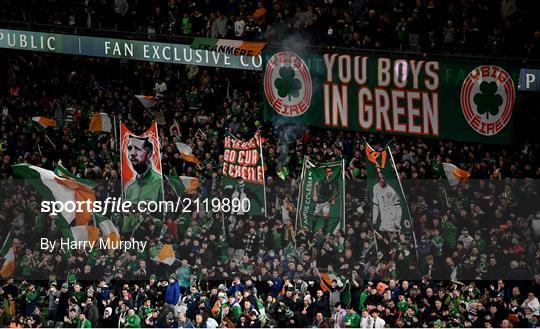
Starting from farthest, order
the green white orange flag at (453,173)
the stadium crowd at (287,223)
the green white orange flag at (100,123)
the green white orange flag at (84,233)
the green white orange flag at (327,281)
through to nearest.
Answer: the green white orange flag at (100,123)
the green white orange flag at (453,173)
the green white orange flag at (84,233)
the green white orange flag at (327,281)
the stadium crowd at (287,223)

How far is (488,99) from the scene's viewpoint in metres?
29.2

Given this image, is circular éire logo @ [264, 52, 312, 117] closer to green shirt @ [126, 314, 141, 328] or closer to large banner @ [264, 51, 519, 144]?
large banner @ [264, 51, 519, 144]

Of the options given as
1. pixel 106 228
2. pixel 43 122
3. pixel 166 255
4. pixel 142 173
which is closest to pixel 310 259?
pixel 166 255

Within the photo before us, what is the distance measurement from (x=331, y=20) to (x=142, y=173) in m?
7.35

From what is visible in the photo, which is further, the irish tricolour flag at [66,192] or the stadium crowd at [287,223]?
the irish tricolour flag at [66,192]

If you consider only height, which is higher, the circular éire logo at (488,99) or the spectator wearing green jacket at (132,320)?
the circular éire logo at (488,99)

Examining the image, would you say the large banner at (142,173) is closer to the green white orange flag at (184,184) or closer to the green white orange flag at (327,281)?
the green white orange flag at (184,184)

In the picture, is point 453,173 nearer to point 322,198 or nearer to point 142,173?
point 322,198

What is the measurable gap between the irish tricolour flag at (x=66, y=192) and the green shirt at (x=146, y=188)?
753mm

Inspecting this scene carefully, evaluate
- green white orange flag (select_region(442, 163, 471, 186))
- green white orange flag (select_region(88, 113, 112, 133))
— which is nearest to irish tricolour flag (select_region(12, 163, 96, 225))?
green white orange flag (select_region(88, 113, 112, 133))

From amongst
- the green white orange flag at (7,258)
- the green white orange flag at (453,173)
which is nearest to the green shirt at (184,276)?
the green white orange flag at (7,258)

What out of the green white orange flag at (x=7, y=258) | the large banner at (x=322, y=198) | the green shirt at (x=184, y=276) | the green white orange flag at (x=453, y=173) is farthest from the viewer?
the green white orange flag at (x=453, y=173)

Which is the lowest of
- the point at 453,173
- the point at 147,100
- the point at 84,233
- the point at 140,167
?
the point at 84,233

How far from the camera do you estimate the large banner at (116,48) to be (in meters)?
34.2
